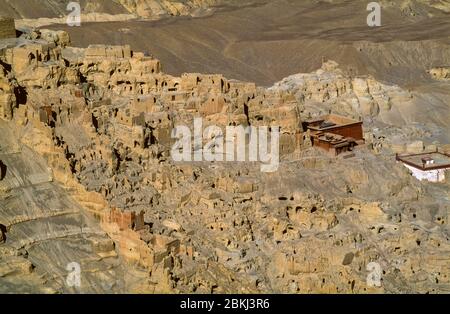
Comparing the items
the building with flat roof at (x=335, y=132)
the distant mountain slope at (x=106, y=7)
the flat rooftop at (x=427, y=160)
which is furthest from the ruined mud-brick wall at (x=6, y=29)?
the distant mountain slope at (x=106, y=7)

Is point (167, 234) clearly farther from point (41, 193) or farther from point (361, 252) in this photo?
point (361, 252)

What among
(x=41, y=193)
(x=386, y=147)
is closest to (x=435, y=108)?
(x=386, y=147)

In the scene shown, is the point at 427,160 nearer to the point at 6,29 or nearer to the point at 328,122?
the point at 328,122

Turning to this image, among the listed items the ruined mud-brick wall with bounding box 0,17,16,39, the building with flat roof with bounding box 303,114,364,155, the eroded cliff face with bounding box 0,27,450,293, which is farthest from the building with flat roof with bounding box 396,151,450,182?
the ruined mud-brick wall with bounding box 0,17,16,39

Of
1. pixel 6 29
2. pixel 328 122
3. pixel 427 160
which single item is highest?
pixel 6 29

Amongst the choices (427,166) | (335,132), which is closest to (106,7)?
(335,132)

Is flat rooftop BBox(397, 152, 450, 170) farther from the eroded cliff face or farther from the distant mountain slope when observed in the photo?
the distant mountain slope

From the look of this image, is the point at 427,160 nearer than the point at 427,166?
No

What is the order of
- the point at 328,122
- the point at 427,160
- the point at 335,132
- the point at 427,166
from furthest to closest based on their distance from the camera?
1. the point at 328,122
2. the point at 427,160
3. the point at 335,132
4. the point at 427,166

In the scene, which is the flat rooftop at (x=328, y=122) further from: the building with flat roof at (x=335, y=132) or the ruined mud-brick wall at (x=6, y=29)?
the ruined mud-brick wall at (x=6, y=29)
